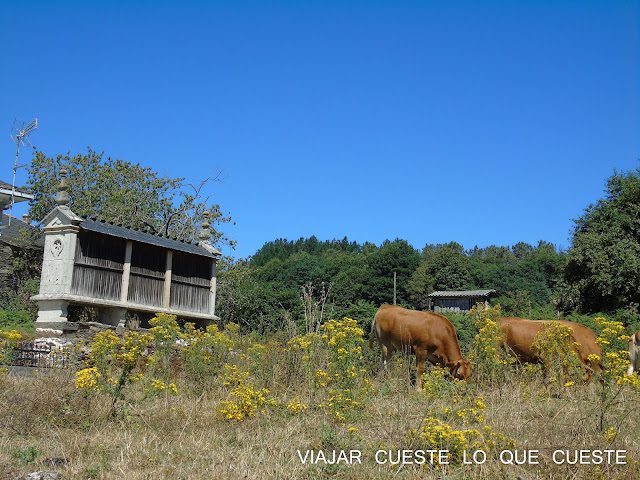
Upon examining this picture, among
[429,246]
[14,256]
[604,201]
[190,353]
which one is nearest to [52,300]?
[190,353]

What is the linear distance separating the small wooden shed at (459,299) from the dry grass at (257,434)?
55.7 metres

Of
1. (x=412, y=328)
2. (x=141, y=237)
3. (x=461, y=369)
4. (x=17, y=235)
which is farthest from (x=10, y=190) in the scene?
(x=461, y=369)

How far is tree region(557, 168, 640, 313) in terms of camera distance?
2805cm

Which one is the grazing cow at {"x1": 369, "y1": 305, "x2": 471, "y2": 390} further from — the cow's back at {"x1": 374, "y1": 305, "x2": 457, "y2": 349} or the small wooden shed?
the small wooden shed

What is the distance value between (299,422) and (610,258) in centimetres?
2666

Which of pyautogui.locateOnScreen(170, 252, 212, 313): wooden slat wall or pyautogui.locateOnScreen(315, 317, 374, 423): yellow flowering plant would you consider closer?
pyautogui.locateOnScreen(315, 317, 374, 423): yellow flowering plant

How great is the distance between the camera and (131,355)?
6.49m

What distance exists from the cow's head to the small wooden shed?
52.9m

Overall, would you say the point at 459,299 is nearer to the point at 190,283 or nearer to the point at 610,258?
the point at 610,258

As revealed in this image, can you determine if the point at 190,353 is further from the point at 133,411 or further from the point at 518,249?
the point at 518,249

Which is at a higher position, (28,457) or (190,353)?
(190,353)

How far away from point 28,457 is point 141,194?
91.8ft

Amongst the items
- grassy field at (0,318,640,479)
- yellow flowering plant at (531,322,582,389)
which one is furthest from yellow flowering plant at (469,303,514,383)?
yellow flowering plant at (531,322,582,389)

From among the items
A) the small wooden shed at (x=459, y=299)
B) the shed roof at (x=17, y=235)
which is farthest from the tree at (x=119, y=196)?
the small wooden shed at (x=459, y=299)
